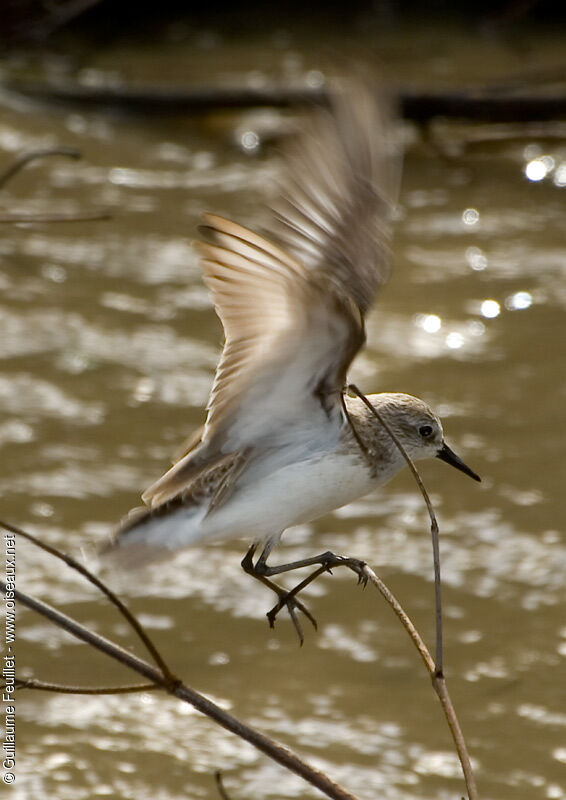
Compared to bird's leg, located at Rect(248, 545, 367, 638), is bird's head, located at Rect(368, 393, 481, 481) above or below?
above

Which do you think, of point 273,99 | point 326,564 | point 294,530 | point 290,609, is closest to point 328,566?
point 326,564

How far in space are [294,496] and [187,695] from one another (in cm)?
63

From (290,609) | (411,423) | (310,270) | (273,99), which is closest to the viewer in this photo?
(310,270)

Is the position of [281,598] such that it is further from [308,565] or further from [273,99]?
[273,99]

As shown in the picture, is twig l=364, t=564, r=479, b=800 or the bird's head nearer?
twig l=364, t=564, r=479, b=800

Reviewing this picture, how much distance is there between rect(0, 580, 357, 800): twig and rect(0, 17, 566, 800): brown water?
63.1 inches

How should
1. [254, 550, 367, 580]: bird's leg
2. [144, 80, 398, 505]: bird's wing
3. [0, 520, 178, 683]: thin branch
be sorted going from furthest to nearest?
[254, 550, 367, 580]: bird's leg, [144, 80, 398, 505]: bird's wing, [0, 520, 178, 683]: thin branch

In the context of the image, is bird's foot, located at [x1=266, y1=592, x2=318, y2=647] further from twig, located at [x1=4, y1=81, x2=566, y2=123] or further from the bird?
twig, located at [x1=4, y1=81, x2=566, y2=123]

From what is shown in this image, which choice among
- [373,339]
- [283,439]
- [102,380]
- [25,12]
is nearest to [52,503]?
[102,380]

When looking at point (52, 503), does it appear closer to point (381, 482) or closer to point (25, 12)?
point (381, 482)

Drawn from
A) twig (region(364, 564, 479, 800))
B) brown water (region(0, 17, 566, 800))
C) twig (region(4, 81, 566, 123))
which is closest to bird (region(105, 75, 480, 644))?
twig (region(364, 564, 479, 800))

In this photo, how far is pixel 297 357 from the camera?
254cm

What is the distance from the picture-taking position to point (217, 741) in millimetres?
3922

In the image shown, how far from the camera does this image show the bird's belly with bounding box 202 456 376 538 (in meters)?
2.71
